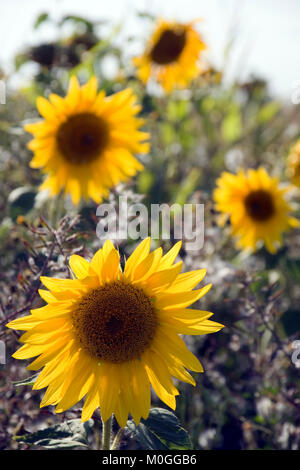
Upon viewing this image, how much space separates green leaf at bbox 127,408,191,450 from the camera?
89 centimetres

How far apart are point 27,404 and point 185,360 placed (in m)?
0.51

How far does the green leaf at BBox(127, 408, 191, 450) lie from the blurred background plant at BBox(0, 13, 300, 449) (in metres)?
0.07

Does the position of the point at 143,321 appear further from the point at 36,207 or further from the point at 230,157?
the point at 230,157

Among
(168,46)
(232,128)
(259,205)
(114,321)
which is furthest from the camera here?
(232,128)

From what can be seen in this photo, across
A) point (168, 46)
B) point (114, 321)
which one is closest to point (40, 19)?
point (168, 46)

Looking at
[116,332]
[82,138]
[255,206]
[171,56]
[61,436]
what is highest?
[171,56]

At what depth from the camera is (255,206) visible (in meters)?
1.98

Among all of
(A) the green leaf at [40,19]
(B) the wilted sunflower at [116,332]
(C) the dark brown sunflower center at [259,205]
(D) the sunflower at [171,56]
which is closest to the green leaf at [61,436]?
(B) the wilted sunflower at [116,332]

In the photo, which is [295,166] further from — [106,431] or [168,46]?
[106,431]

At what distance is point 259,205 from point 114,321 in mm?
1277

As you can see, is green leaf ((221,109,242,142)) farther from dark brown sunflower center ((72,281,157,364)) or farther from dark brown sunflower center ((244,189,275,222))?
dark brown sunflower center ((72,281,157,364))

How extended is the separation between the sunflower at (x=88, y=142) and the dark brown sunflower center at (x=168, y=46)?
2.93ft

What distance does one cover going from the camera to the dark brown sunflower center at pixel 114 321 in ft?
2.87

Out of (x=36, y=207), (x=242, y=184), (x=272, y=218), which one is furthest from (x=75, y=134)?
(x=272, y=218)
